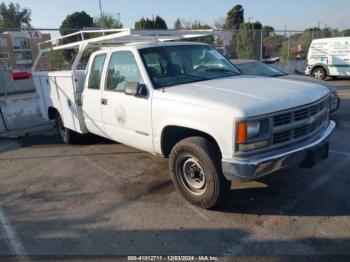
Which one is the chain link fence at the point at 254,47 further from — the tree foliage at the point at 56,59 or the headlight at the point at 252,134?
the headlight at the point at 252,134

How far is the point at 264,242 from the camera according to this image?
11.0 feet

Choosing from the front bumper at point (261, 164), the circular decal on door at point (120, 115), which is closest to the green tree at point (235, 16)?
the circular decal on door at point (120, 115)

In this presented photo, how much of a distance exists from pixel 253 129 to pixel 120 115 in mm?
2216

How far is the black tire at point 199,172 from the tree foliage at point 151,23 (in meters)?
25.3

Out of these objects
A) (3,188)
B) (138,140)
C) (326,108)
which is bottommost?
(3,188)

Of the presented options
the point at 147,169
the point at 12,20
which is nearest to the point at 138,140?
the point at 147,169

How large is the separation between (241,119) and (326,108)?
165 centimetres

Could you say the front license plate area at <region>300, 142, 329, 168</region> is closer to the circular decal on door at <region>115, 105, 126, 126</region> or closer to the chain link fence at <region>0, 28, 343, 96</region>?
the circular decal on door at <region>115, 105, 126, 126</region>

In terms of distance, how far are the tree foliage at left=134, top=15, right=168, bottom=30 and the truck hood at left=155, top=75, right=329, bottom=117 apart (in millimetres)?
24925

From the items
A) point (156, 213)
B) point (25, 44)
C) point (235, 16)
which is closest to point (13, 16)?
point (235, 16)

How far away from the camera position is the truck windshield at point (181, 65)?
14.7 ft

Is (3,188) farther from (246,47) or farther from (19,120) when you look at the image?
(246,47)

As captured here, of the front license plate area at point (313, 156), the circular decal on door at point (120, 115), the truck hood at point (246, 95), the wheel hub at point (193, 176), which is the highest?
the truck hood at point (246, 95)

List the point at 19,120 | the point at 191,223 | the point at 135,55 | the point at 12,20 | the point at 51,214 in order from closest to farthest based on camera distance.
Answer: the point at 191,223 → the point at 51,214 → the point at 135,55 → the point at 19,120 → the point at 12,20
